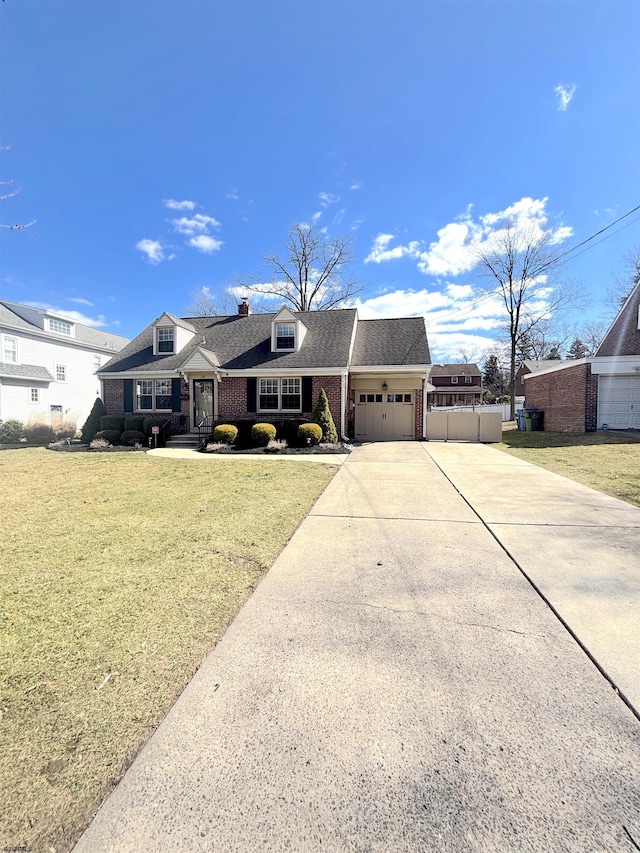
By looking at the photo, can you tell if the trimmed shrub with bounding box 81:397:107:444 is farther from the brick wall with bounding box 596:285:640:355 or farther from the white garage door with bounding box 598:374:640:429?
the brick wall with bounding box 596:285:640:355

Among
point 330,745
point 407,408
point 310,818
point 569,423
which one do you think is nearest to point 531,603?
point 330,745

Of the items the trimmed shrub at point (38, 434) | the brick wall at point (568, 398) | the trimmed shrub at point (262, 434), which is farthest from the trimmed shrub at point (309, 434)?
the trimmed shrub at point (38, 434)

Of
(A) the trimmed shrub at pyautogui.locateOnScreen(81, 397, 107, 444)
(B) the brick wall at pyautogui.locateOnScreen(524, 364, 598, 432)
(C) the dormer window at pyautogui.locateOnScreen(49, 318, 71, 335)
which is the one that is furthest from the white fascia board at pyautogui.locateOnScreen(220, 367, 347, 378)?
(C) the dormer window at pyautogui.locateOnScreen(49, 318, 71, 335)

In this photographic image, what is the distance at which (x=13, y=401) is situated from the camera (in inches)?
870

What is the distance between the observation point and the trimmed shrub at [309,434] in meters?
14.1

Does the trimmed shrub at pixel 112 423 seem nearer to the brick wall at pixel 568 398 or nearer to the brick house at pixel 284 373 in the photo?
the brick house at pixel 284 373

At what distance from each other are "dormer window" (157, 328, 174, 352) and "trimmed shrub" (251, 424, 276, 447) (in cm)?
719

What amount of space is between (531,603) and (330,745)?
7.19 feet

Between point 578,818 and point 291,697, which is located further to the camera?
point 291,697

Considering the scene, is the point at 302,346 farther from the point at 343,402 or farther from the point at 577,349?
the point at 577,349

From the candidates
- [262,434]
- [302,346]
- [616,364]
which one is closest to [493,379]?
[616,364]

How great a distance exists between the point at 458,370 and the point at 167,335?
46567 millimetres

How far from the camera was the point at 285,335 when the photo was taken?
1734 cm

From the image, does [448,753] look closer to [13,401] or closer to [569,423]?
[569,423]
